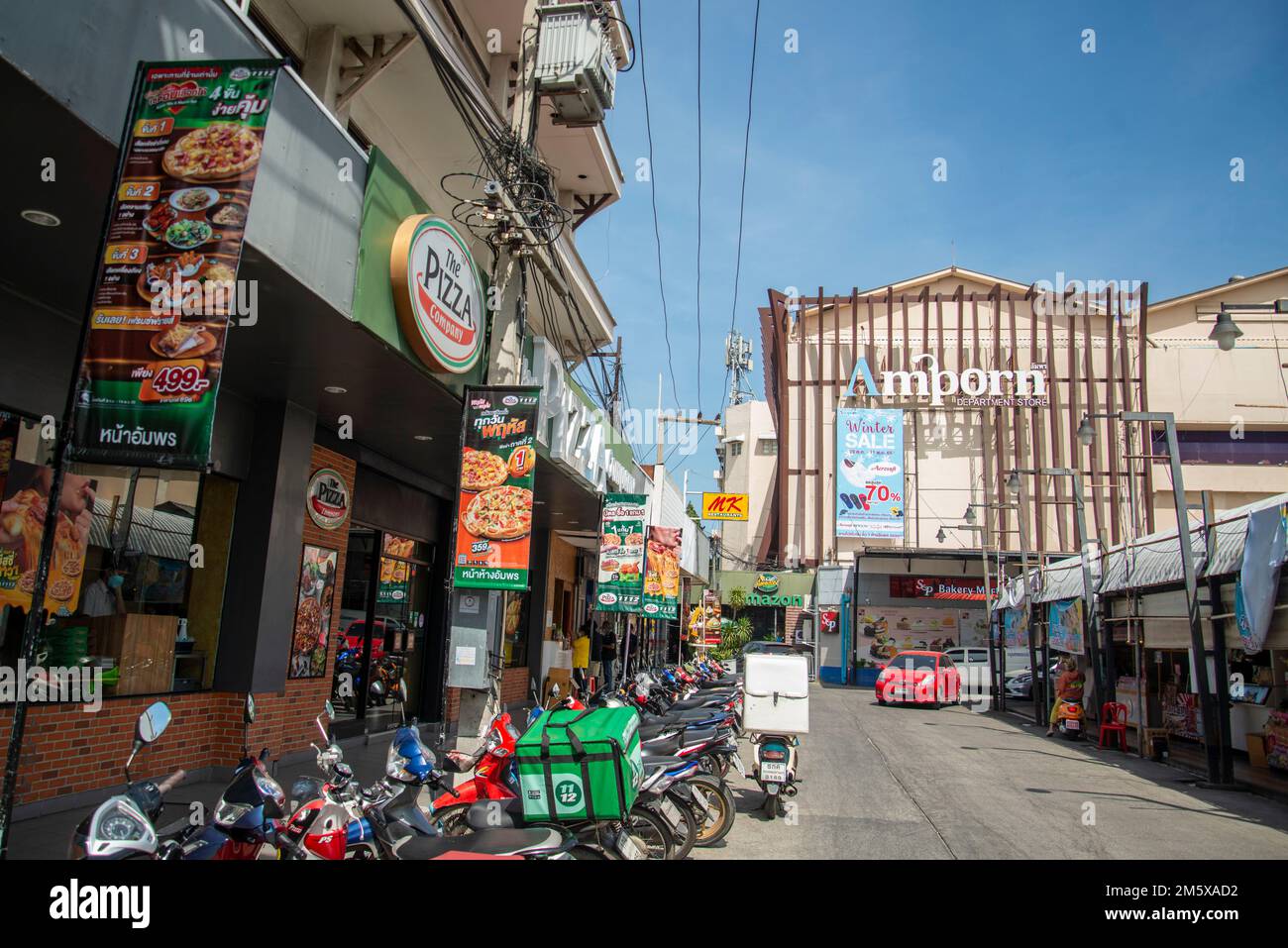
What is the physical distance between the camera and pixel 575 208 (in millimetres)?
18000

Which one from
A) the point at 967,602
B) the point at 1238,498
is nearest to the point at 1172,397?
the point at 1238,498

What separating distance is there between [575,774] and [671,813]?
53.3 inches

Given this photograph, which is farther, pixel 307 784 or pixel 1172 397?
pixel 1172 397

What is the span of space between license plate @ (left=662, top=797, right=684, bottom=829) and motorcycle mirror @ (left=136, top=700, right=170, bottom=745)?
12.4 ft

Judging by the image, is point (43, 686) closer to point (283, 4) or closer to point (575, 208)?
point (283, 4)

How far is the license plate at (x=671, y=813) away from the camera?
648 cm

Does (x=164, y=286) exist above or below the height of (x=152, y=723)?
above

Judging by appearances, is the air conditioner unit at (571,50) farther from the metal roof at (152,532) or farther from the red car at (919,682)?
the red car at (919,682)

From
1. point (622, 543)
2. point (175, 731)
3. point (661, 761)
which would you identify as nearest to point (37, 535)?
point (175, 731)

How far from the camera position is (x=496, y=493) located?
863cm

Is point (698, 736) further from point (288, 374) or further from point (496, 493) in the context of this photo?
point (288, 374)

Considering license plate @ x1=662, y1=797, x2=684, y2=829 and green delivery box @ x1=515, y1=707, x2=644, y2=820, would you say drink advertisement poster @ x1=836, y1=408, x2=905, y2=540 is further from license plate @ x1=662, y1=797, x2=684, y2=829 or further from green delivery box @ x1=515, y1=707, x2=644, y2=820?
green delivery box @ x1=515, y1=707, x2=644, y2=820

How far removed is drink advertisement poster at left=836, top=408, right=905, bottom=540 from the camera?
40.1m

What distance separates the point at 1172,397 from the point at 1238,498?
18.2 ft
